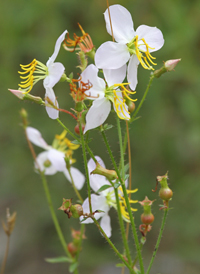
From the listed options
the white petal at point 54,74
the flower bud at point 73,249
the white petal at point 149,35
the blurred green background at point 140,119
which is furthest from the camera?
the blurred green background at point 140,119

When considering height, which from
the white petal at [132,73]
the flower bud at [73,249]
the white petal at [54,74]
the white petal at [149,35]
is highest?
the white petal at [54,74]

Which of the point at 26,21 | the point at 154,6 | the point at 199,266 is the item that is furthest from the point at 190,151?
the point at 26,21

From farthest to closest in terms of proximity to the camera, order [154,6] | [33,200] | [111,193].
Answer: [33,200] < [154,6] < [111,193]

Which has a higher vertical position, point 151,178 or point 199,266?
point 151,178

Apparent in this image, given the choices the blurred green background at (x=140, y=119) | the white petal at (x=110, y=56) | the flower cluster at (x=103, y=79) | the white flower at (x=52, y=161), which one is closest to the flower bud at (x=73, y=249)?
the white flower at (x=52, y=161)

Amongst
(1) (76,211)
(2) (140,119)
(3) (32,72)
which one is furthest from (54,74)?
(2) (140,119)

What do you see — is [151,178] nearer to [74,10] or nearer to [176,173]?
[176,173]

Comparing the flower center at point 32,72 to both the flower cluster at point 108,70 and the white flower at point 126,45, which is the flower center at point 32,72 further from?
the white flower at point 126,45

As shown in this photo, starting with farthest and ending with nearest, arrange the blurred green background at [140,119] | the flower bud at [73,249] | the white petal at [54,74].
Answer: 1. the blurred green background at [140,119]
2. the flower bud at [73,249]
3. the white petal at [54,74]
